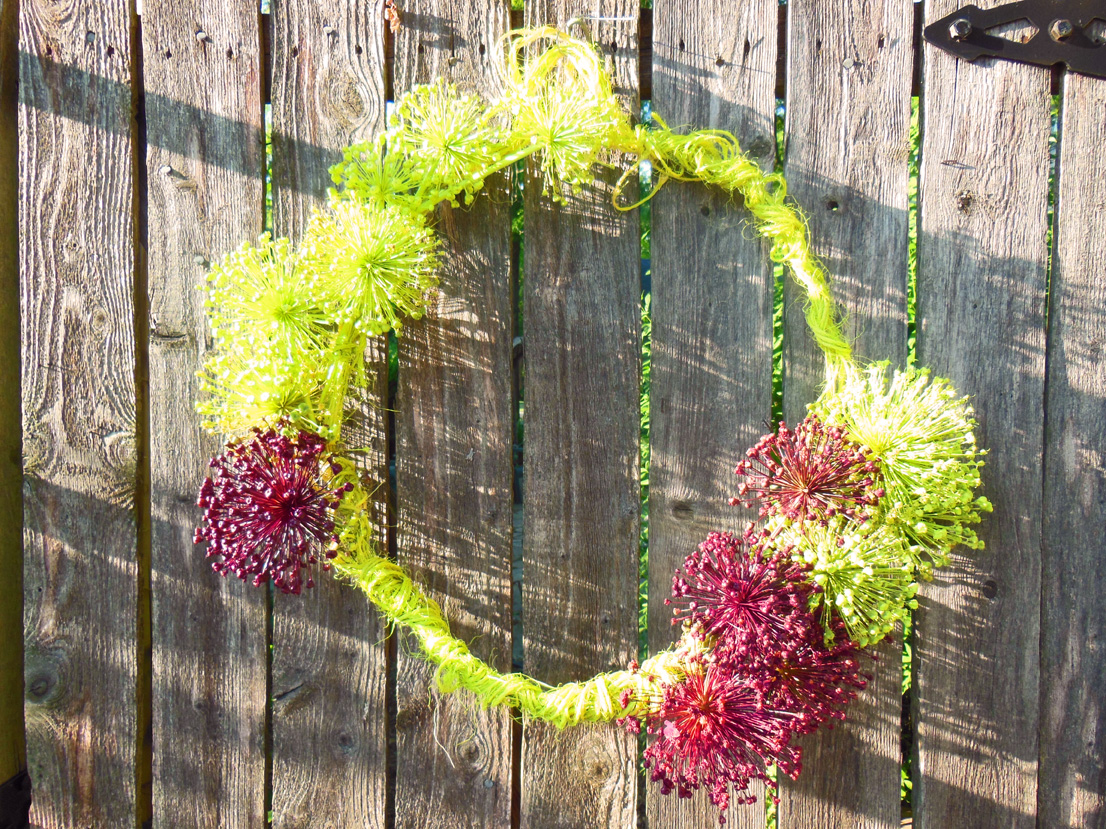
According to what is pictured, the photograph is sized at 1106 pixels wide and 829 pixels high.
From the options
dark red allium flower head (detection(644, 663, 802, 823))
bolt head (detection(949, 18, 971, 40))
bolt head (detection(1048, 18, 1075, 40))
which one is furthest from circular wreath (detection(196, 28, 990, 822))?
bolt head (detection(1048, 18, 1075, 40))

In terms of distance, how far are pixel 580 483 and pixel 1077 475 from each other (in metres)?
1.00

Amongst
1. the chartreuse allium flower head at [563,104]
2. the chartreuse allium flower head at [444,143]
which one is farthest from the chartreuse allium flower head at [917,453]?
the chartreuse allium flower head at [444,143]

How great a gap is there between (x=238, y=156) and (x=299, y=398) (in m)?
0.55

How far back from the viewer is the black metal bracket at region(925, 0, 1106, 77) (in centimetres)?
130

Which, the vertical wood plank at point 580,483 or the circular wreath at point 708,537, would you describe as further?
the vertical wood plank at point 580,483

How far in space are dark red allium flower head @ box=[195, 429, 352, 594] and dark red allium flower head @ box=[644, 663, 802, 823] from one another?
72 cm

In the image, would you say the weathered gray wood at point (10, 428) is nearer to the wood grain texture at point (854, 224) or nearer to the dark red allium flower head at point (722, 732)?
the dark red allium flower head at point (722, 732)

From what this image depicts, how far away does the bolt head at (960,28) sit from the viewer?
4.29 ft

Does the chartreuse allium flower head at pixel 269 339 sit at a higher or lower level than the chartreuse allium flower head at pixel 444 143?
lower

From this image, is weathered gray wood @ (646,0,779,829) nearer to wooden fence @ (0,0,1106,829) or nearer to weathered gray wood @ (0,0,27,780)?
wooden fence @ (0,0,1106,829)

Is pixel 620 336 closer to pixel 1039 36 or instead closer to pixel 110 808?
pixel 1039 36

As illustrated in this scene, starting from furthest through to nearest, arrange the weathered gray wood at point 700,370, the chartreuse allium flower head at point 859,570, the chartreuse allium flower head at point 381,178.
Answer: the weathered gray wood at point 700,370 < the chartreuse allium flower head at point 381,178 < the chartreuse allium flower head at point 859,570

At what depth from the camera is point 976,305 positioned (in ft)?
4.39

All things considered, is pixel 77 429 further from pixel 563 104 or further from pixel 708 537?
pixel 708 537
